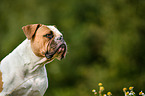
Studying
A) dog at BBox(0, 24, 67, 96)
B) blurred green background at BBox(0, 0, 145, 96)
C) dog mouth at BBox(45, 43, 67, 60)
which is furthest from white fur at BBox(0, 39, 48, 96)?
blurred green background at BBox(0, 0, 145, 96)

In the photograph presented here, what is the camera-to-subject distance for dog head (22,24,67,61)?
16.7 feet

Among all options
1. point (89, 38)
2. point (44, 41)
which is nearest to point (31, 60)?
point (44, 41)

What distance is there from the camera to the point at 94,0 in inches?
595

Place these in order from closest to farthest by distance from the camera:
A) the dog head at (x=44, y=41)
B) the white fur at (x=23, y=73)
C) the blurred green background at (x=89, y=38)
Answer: the white fur at (x=23, y=73) → the dog head at (x=44, y=41) → the blurred green background at (x=89, y=38)

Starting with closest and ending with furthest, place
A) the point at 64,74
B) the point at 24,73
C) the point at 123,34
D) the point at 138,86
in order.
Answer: the point at 24,73
the point at 138,86
the point at 123,34
the point at 64,74

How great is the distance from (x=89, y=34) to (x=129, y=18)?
181cm

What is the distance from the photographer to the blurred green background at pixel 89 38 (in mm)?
12312

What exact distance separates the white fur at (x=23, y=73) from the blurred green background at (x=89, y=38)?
23.3 feet

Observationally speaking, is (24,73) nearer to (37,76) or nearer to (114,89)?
(37,76)

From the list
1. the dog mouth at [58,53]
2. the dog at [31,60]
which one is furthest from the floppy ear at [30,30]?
the dog mouth at [58,53]

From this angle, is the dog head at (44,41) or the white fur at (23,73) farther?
the dog head at (44,41)

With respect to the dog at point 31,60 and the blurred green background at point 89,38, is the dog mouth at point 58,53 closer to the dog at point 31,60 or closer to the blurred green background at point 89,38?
the dog at point 31,60

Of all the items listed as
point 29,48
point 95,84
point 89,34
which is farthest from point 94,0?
point 29,48

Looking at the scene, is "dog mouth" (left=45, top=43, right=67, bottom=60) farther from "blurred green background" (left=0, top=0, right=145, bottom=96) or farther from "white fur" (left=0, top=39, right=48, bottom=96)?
"blurred green background" (left=0, top=0, right=145, bottom=96)
